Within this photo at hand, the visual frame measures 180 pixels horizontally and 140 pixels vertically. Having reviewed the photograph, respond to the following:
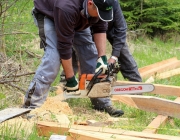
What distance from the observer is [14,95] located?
5.41 m

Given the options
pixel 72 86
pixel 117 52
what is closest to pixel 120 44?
pixel 117 52

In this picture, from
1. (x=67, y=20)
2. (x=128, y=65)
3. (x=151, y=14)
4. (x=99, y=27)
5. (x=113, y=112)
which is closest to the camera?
(x=67, y=20)

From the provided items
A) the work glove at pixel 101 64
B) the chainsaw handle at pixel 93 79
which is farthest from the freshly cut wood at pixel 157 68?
the chainsaw handle at pixel 93 79

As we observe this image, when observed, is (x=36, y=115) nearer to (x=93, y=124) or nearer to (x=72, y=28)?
(x=93, y=124)

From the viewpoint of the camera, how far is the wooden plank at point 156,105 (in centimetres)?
472

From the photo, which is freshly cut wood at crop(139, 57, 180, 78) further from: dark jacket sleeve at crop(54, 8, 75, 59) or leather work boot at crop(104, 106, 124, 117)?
dark jacket sleeve at crop(54, 8, 75, 59)

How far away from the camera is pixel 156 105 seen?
4871 mm

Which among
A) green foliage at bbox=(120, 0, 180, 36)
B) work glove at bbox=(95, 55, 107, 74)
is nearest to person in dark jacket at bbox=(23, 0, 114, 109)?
work glove at bbox=(95, 55, 107, 74)

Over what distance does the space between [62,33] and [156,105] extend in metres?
1.43

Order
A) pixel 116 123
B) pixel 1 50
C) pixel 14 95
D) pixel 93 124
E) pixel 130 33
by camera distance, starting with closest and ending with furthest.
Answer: pixel 93 124 → pixel 116 123 → pixel 14 95 → pixel 1 50 → pixel 130 33

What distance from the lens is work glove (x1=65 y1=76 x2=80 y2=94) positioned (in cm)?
486

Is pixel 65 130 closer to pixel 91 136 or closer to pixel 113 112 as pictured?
pixel 91 136

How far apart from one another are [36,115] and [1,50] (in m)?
2.78

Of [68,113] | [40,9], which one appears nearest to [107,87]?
[68,113]
